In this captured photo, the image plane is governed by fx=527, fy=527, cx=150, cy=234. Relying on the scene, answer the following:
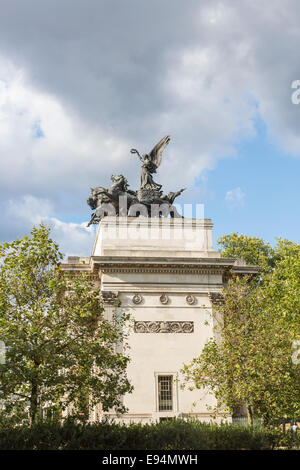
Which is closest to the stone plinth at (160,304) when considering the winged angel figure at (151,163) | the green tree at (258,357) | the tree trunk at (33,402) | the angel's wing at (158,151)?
the green tree at (258,357)

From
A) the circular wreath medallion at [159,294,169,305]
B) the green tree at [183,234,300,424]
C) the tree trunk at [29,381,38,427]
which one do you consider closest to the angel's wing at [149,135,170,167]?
the circular wreath medallion at [159,294,169,305]

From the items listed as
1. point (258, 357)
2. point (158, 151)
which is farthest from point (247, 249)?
point (258, 357)

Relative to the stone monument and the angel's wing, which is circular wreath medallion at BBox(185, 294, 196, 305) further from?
the angel's wing

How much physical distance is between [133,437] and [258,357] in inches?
316

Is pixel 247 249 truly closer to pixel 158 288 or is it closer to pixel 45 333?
pixel 158 288

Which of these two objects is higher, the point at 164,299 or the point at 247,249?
the point at 247,249

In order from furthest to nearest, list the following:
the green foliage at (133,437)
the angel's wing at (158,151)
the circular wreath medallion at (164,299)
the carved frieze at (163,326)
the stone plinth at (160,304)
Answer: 1. the angel's wing at (158,151)
2. the circular wreath medallion at (164,299)
3. the carved frieze at (163,326)
4. the stone plinth at (160,304)
5. the green foliage at (133,437)

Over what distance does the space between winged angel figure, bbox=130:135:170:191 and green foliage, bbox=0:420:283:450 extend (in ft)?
69.5

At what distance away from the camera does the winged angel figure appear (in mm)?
39406

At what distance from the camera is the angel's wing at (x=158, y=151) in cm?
4112

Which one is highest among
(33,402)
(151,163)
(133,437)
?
(151,163)

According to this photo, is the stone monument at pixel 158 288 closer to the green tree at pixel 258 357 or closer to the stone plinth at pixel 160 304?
the stone plinth at pixel 160 304

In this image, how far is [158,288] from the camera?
34.4m

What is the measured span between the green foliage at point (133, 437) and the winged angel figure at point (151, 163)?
2118cm
